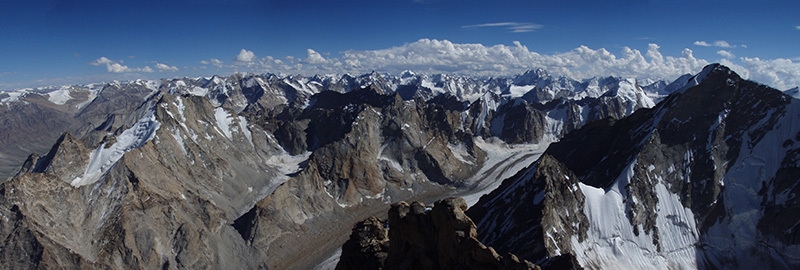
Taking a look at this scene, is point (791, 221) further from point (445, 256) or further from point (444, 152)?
point (444, 152)

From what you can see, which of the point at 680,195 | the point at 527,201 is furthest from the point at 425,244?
the point at 680,195

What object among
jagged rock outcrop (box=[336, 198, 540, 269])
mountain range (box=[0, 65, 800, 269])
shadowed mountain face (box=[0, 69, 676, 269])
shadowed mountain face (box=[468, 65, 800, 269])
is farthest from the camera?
shadowed mountain face (box=[0, 69, 676, 269])

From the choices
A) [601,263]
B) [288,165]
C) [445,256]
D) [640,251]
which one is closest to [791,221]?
[640,251]

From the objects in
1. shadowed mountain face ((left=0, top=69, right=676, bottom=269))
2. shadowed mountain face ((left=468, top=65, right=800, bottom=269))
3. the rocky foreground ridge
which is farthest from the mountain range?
the rocky foreground ridge

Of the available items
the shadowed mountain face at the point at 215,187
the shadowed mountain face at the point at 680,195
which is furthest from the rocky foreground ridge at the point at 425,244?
the shadowed mountain face at the point at 215,187

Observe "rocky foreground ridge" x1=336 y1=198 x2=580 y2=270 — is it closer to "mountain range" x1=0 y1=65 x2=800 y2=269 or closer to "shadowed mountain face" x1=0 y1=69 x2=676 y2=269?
"mountain range" x1=0 y1=65 x2=800 y2=269

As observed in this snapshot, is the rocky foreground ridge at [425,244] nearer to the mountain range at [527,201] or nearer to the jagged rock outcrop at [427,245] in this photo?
the jagged rock outcrop at [427,245]

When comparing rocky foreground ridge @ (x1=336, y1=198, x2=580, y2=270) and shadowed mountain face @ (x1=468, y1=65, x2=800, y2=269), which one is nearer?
rocky foreground ridge @ (x1=336, y1=198, x2=580, y2=270)

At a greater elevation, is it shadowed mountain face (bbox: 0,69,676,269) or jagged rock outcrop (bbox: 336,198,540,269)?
jagged rock outcrop (bbox: 336,198,540,269)
